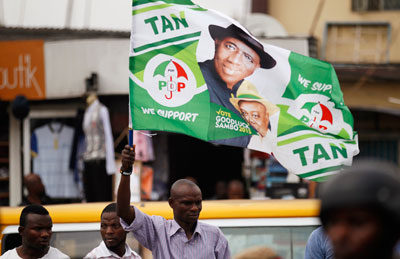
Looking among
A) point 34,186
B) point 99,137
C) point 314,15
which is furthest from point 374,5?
point 34,186

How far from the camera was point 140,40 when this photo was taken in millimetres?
4594

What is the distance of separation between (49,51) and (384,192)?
983 cm

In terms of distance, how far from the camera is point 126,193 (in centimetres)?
379

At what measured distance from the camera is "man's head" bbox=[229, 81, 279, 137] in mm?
4785

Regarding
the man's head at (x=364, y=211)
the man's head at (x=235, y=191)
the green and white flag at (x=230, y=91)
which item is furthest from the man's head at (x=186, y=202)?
the man's head at (x=235, y=191)

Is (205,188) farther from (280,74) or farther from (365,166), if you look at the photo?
(365,166)

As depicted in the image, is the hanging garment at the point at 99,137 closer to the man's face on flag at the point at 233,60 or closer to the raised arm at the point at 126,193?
the man's face on flag at the point at 233,60

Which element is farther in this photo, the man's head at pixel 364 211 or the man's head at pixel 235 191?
the man's head at pixel 235 191

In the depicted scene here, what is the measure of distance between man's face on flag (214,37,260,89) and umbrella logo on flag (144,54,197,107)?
0.80 feet

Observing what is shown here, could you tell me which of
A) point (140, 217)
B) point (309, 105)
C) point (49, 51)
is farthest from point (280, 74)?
point (49, 51)

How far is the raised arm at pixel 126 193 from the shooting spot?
3787 mm

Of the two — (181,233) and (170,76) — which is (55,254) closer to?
(181,233)

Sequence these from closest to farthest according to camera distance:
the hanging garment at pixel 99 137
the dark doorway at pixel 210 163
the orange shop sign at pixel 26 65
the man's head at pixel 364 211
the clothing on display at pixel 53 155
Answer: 1. the man's head at pixel 364 211
2. the hanging garment at pixel 99 137
3. the orange shop sign at pixel 26 65
4. the clothing on display at pixel 53 155
5. the dark doorway at pixel 210 163

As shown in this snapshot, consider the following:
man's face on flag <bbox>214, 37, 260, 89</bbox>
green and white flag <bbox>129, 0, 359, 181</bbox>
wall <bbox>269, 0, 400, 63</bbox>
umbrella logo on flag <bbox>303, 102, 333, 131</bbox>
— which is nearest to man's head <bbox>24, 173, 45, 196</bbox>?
green and white flag <bbox>129, 0, 359, 181</bbox>
